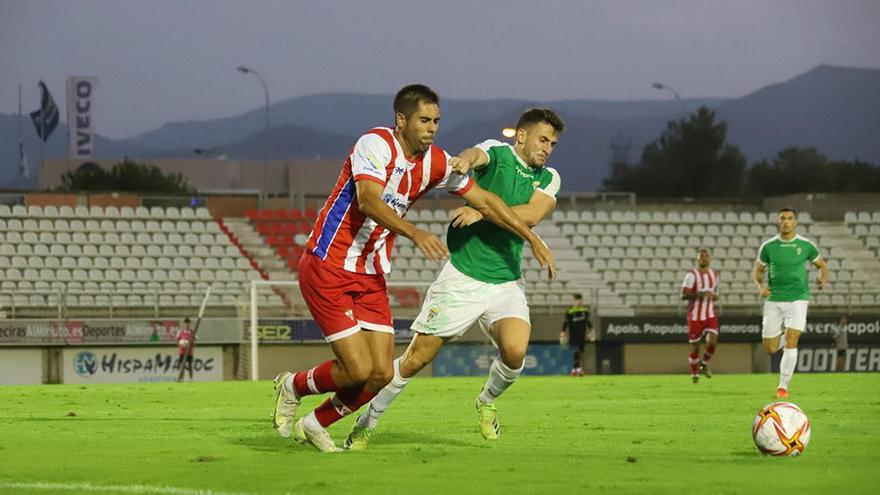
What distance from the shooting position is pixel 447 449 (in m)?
9.26

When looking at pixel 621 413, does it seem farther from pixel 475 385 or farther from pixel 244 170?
pixel 244 170

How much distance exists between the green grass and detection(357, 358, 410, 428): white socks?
0.21m

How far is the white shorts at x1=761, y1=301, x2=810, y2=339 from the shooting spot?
56.2ft

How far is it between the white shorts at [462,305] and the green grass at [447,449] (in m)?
0.87

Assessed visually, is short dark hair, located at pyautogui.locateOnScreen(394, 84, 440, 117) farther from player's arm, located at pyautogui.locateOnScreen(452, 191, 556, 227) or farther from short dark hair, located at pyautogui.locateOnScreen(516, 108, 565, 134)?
short dark hair, located at pyautogui.locateOnScreen(516, 108, 565, 134)

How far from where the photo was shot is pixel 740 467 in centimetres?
782

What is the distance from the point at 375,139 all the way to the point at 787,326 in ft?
32.5

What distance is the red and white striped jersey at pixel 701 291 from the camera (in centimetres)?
2511

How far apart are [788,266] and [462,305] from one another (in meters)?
8.39

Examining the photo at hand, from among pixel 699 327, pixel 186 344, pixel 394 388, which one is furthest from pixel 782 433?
pixel 186 344

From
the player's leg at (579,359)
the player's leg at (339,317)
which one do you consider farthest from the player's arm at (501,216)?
the player's leg at (579,359)

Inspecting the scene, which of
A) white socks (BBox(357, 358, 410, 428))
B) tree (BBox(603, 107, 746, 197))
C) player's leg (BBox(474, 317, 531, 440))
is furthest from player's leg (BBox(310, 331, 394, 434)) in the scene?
tree (BBox(603, 107, 746, 197))

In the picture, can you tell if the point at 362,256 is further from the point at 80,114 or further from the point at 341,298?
the point at 80,114

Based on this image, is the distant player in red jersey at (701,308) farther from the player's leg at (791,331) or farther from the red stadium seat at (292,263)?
the red stadium seat at (292,263)
